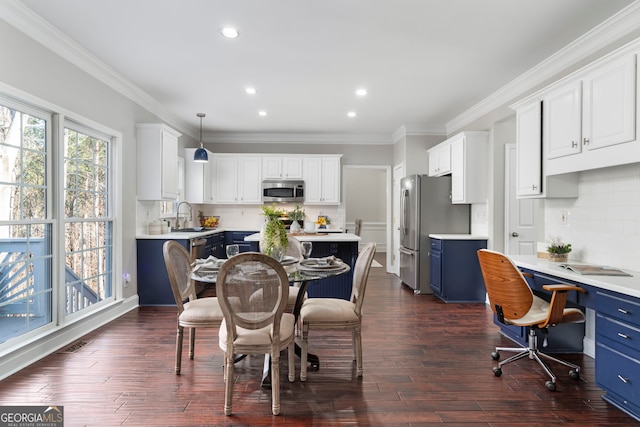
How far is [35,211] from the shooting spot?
10.3 feet

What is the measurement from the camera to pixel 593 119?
112 inches

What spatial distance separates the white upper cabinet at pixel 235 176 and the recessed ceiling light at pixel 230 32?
3956mm

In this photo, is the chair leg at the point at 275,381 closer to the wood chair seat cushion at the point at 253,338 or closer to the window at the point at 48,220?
the wood chair seat cushion at the point at 253,338

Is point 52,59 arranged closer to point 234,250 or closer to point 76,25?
point 76,25

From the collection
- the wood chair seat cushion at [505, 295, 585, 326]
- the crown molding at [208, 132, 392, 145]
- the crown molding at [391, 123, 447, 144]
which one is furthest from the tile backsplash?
the crown molding at [208, 132, 392, 145]

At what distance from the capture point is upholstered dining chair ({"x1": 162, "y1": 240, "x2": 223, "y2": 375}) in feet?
9.07

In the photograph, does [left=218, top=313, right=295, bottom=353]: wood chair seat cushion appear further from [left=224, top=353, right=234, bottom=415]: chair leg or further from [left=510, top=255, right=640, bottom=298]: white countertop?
[left=510, top=255, right=640, bottom=298]: white countertop

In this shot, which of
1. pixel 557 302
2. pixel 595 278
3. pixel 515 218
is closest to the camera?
pixel 595 278

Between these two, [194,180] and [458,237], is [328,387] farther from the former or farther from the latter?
[194,180]

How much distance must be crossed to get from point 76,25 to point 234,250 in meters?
2.27

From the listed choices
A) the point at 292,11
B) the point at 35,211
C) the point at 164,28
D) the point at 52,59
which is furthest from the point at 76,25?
the point at 292,11

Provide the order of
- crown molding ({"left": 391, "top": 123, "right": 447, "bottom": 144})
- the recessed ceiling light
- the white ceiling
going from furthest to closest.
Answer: crown molding ({"left": 391, "top": 123, "right": 447, "bottom": 144}) → the recessed ceiling light → the white ceiling

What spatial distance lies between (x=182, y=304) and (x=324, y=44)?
98.8 inches

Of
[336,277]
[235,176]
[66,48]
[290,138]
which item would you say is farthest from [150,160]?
[290,138]
